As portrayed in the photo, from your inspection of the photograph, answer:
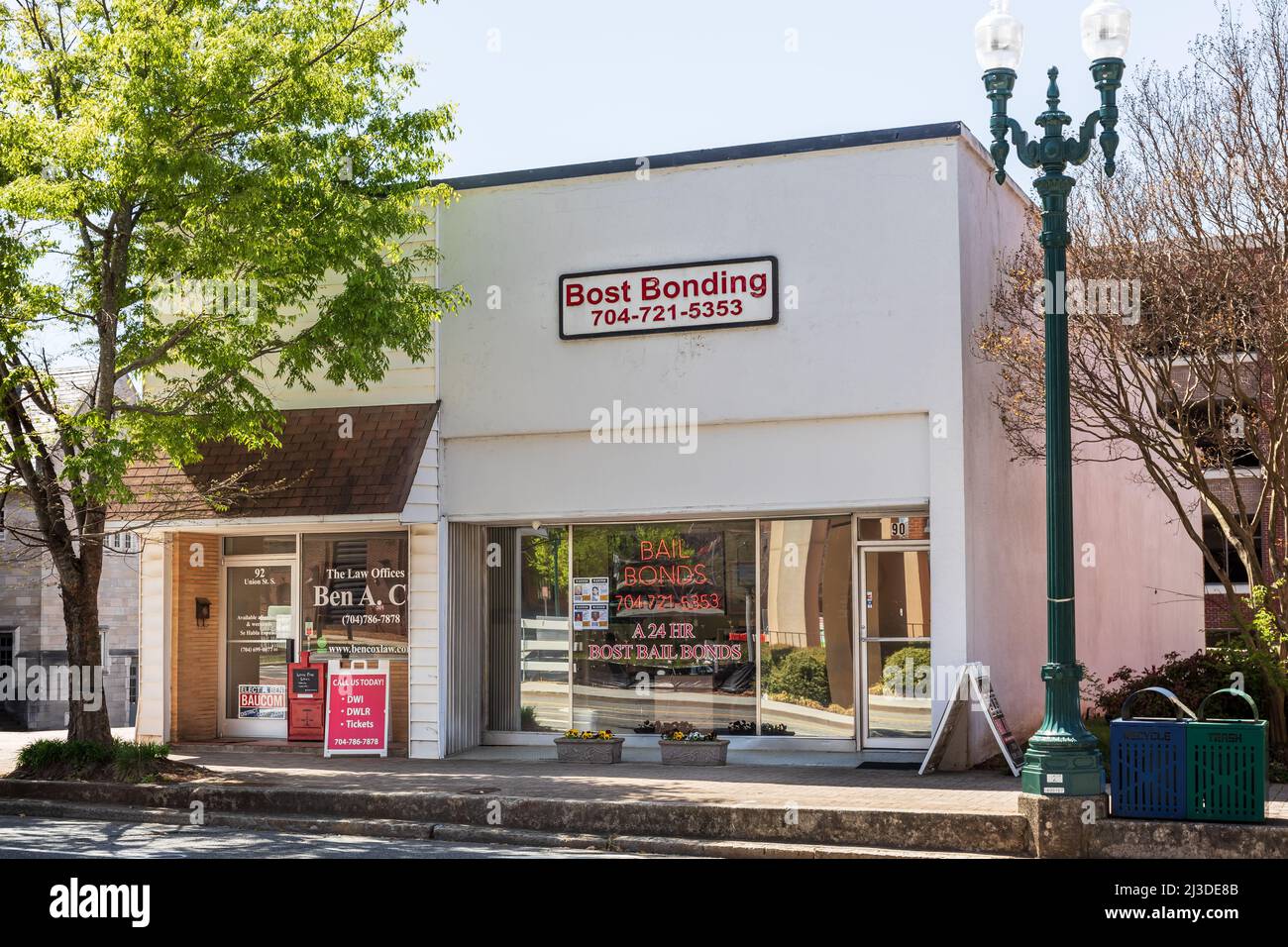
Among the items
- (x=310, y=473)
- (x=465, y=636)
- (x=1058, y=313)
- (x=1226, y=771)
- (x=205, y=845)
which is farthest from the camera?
(x=465, y=636)

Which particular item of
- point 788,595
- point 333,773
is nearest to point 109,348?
point 333,773

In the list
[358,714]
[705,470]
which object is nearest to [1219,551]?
[705,470]

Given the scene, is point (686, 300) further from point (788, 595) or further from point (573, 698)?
point (573, 698)

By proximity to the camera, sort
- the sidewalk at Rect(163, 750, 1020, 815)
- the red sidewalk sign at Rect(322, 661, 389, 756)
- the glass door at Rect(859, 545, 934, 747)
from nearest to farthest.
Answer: the sidewalk at Rect(163, 750, 1020, 815) → the glass door at Rect(859, 545, 934, 747) → the red sidewalk sign at Rect(322, 661, 389, 756)

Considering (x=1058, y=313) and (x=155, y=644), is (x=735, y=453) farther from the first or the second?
(x=155, y=644)

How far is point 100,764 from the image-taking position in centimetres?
1358

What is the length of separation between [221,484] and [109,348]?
6.78ft

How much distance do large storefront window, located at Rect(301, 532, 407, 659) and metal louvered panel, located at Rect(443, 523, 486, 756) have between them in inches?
27.0

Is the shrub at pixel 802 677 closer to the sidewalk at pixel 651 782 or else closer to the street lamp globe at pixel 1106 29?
the sidewalk at pixel 651 782

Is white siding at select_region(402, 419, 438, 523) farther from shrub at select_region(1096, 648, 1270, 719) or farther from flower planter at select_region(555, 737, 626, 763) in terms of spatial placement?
shrub at select_region(1096, 648, 1270, 719)

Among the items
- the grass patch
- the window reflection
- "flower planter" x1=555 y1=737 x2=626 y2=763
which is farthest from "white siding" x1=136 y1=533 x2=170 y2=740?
"flower planter" x1=555 y1=737 x2=626 y2=763

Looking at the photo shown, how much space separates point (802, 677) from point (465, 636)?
3890 mm

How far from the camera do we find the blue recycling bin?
1001 cm
